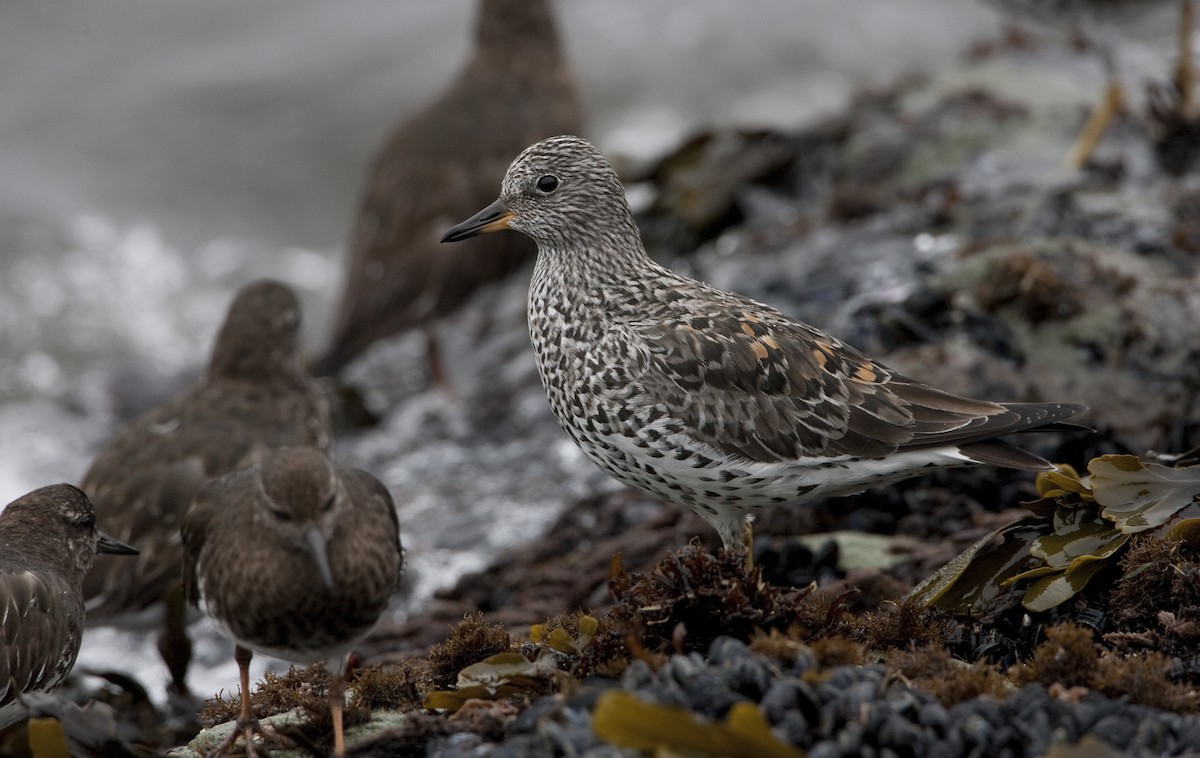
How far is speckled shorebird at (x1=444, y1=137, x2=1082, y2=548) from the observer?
4.80m

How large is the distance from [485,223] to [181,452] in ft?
→ 6.82

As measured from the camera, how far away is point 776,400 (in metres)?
4.96

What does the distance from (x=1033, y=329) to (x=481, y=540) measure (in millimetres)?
3273

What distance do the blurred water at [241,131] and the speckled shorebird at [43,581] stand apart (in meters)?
3.72

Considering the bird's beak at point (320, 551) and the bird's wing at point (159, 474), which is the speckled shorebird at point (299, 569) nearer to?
the bird's beak at point (320, 551)

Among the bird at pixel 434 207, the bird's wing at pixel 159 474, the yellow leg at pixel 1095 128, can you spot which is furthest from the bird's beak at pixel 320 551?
the yellow leg at pixel 1095 128

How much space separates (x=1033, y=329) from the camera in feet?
22.1

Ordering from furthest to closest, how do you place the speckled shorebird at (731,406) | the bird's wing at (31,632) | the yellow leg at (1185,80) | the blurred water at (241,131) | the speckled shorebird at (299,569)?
the blurred water at (241,131) < the yellow leg at (1185,80) < the speckled shorebird at (731,406) < the bird's wing at (31,632) < the speckled shorebird at (299,569)

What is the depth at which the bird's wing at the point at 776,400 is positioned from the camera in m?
4.84

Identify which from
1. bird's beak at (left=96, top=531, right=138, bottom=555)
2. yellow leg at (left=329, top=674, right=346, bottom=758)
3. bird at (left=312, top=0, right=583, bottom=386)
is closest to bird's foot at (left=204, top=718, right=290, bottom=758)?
yellow leg at (left=329, top=674, right=346, bottom=758)

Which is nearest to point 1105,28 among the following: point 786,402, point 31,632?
point 786,402

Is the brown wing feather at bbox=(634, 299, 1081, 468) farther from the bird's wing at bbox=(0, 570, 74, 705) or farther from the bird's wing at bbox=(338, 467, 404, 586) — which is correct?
the bird's wing at bbox=(0, 570, 74, 705)

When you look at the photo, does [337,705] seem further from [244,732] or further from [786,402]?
[786,402]

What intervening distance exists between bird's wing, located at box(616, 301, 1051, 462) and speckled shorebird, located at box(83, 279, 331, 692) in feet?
8.20
